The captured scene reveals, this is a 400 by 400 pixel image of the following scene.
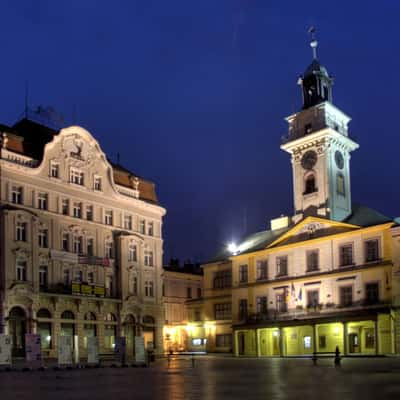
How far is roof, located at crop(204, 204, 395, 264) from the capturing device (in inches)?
2474

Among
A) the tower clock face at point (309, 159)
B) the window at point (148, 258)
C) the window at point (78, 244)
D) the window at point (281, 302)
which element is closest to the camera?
the window at point (78, 244)

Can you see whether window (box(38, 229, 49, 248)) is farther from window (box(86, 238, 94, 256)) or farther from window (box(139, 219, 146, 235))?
window (box(139, 219, 146, 235))

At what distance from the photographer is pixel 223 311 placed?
249 ft

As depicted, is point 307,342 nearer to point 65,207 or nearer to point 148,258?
point 148,258

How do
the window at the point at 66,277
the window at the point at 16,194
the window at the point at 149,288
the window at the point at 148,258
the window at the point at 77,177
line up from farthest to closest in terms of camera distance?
the window at the point at 148,258 < the window at the point at 149,288 < the window at the point at 77,177 < the window at the point at 66,277 < the window at the point at 16,194

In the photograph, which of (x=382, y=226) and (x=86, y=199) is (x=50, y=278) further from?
(x=382, y=226)

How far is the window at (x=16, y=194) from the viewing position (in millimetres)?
55781

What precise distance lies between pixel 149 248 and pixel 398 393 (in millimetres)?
53259

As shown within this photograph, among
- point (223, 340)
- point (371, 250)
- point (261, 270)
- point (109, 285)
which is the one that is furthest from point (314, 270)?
point (109, 285)

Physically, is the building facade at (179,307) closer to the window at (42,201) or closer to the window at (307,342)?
the window at (307,342)

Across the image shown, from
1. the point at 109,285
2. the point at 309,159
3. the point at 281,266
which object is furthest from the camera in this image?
the point at 309,159

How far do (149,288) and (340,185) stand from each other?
76.3ft

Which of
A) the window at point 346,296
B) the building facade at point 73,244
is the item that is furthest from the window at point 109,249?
the window at point 346,296

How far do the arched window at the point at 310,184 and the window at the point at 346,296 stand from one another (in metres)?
12.4
